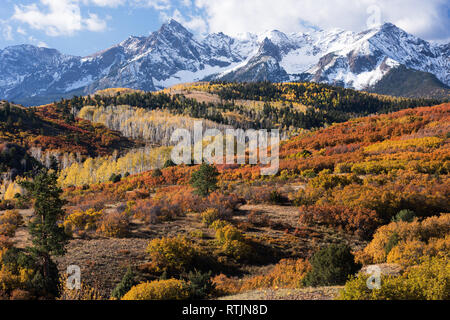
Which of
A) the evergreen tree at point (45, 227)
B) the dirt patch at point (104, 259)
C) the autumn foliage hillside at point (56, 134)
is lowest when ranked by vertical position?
the dirt patch at point (104, 259)

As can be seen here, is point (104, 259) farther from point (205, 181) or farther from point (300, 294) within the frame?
point (205, 181)

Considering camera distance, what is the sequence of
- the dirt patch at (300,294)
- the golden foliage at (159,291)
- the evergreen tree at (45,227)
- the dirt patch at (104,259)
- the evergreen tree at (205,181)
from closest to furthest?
the dirt patch at (300,294) < the golden foliage at (159,291) < the evergreen tree at (45,227) < the dirt patch at (104,259) < the evergreen tree at (205,181)

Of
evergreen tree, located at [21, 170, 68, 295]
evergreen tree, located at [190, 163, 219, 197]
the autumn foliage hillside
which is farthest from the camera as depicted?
the autumn foliage hillside

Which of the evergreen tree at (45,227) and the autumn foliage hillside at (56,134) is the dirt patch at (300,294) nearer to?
the evergreen tree at (45,227)

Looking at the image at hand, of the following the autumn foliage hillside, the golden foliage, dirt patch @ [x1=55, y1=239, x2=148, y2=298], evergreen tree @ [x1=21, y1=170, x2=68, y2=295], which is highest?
the autumn foliage hillside

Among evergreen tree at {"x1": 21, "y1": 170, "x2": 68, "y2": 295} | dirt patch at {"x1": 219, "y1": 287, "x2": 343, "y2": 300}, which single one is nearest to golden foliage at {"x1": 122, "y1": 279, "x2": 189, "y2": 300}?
dirt patch at {"x1": 219, "y1": 287, "x2": 343, "y2": 300}

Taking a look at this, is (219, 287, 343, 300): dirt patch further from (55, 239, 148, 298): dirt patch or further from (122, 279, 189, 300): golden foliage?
(55, 239, 148, 298): dirt patch

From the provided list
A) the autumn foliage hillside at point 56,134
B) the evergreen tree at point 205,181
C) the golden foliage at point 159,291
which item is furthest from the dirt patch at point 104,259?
the autumn foliage hillside at point 56,134

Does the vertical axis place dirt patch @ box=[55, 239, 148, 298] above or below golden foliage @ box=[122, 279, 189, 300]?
below

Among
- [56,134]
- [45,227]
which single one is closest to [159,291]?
[45,227]
